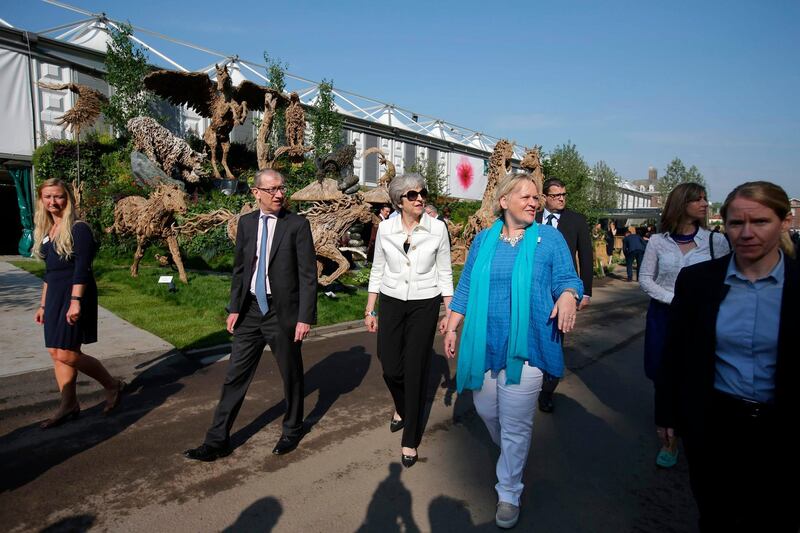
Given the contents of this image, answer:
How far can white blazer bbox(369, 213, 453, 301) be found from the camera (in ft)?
11.7

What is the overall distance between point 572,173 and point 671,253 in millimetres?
24794

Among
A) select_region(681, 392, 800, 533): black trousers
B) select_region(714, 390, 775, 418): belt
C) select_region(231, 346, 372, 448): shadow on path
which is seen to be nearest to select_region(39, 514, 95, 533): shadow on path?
select_region(231, 346, 372, 448): shadow on path

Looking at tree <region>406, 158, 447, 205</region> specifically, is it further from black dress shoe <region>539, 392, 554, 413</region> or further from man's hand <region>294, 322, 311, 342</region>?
man's hand <region>294, 322, 311, 342</region>

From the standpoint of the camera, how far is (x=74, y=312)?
3.75 m

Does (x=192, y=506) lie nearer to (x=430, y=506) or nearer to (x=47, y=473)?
(x=47, y=473)

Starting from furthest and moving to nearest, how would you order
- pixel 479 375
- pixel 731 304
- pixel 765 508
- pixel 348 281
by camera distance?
pixel 348 281 < pixel 479 375 < pixel 731 304 < pixel 765 508

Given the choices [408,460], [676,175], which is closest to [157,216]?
[408,460]

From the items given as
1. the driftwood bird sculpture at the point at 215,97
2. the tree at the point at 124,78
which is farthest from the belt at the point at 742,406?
the tree at the point at 124,78

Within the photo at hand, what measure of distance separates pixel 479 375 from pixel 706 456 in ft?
3.78

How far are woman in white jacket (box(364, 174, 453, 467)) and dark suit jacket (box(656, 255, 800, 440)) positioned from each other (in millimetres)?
1672

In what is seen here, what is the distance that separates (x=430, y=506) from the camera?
2926 millimetres

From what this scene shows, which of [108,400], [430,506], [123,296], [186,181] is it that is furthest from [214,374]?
[186,181]

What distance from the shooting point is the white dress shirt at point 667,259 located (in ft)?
11.4

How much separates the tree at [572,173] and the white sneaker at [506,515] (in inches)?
767
